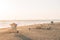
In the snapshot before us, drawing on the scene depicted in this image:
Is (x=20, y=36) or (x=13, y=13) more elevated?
(x=13, y=13)

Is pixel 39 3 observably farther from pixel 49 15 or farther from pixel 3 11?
pixel 3 11

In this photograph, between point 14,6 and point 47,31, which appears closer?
point 47,31

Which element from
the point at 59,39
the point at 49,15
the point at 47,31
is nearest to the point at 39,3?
the point at 49,15

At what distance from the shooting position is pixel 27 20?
4.95ft

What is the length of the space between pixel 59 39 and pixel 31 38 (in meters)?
0.26

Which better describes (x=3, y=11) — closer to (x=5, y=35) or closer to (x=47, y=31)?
(x=5, y=35)

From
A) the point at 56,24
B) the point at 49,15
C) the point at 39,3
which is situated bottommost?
the point at 56,24

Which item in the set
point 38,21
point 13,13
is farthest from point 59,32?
point 13,13

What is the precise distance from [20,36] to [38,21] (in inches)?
17.7

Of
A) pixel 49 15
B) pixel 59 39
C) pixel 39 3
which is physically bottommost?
pixel 59 39

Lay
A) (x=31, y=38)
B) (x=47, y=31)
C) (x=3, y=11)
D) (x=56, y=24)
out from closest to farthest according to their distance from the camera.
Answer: (x=31, y=38) → (x=47, y=31) → (x=3, y=11) → (x=56, y=24)

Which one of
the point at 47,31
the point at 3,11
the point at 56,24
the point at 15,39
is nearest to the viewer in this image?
the point at 15,39

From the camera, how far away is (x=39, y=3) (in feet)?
5.26

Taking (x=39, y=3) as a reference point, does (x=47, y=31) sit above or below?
below
